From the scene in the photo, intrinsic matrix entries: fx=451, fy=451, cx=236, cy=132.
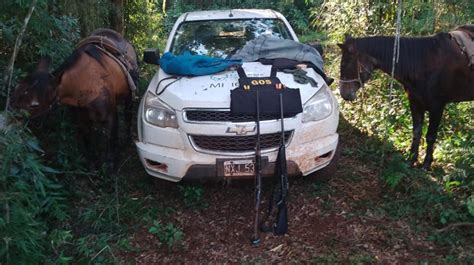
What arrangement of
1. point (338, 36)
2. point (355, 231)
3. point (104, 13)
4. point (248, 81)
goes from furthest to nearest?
point (338, 36)
point (104, 13)
point (248, 81)
point (355, 231)

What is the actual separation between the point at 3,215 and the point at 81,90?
1864 mm

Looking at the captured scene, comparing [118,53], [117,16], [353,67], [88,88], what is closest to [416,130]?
[353,67]

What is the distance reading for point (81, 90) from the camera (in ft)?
15.0

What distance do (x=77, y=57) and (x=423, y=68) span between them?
12.1 ft

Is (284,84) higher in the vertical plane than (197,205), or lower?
higher

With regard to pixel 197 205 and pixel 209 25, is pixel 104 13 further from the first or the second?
pixel 197 205

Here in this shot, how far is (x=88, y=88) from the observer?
4.61 m

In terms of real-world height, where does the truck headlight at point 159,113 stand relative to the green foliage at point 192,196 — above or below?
above

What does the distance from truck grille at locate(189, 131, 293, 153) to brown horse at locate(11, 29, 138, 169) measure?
4.40ft

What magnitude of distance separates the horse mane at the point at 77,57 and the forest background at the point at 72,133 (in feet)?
1.42

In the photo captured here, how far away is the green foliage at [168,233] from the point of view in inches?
150

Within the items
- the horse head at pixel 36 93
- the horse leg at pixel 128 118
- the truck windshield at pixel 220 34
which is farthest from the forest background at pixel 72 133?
the truck windshield at pixel 220 34

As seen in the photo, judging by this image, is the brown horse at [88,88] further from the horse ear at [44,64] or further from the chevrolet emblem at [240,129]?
the chevrolet emblem at [240,129]

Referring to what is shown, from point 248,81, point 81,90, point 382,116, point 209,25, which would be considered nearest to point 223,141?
point 248,81
